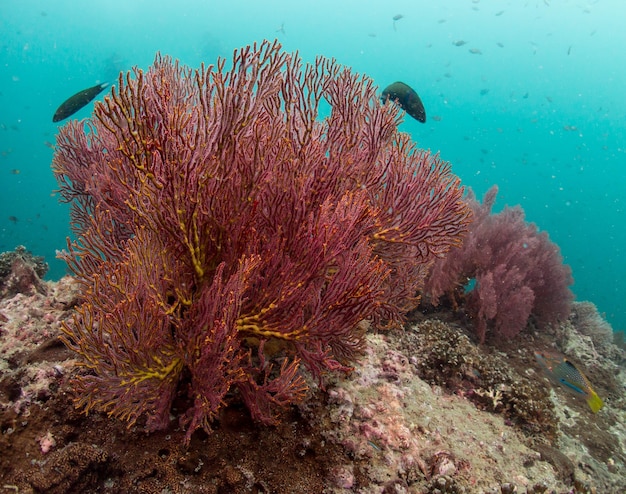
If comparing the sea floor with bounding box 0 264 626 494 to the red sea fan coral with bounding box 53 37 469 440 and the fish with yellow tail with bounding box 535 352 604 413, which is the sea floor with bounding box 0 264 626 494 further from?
the fish with yellow tail with bounding box 535 352 604 413

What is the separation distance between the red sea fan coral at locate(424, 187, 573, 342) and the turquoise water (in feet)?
231

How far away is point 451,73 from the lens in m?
82.3

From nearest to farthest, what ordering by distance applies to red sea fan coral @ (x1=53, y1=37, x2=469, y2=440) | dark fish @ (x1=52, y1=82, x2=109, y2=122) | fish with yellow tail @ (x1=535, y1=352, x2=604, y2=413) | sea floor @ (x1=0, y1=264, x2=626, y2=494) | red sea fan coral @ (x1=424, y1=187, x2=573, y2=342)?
red sea fan coral @ (x1=53, y1=37, x2=469, y2=440) → sea floor @ (x1=0, y1=264, x2=626, y2=494) → fish with yellow tail @ (x1=535, y1=352, x2=604, y2=413) → red sea fan coral @ (x1=424, y1=187, x2=573, y2=342) → dark fish @ (x1=52, y1=82, x2=109, y2=122)

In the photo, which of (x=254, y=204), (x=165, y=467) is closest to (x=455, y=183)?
(x=254, y=204)

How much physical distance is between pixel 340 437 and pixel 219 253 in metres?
1.83

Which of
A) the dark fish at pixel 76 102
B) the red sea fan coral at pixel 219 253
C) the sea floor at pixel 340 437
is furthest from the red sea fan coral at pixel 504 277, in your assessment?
the dark fish at pixel 76 102

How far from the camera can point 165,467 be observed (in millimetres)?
2498

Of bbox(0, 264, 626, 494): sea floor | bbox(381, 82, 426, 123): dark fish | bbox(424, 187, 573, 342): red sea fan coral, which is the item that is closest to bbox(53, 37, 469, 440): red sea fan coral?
bbox(0, 264, 626, 494): sea floor

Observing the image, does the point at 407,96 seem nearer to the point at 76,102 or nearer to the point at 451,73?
the point at 76,102

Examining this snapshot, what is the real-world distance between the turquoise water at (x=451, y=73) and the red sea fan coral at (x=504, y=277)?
7026 centimetres

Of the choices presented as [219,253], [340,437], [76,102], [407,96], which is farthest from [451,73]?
[340,437]

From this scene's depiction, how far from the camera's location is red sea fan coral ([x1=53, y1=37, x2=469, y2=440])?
2.29 meters

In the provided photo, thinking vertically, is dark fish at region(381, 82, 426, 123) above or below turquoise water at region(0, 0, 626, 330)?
below

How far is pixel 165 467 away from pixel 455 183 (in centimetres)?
357
